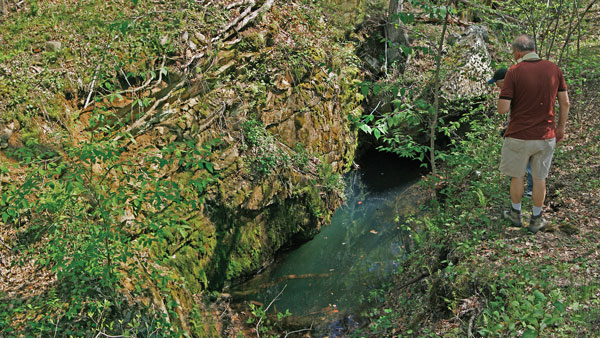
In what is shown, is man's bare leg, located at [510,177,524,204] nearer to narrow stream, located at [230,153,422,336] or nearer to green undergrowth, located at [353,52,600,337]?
green undergrowth, located at [353,52,600,337]

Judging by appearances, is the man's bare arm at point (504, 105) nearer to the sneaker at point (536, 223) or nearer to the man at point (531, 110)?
the man at point (531, 110)

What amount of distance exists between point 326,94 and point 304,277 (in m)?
3.54

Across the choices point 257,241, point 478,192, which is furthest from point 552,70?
point 257,241

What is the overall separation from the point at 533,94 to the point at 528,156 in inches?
25.9

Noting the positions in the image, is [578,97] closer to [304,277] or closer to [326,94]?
[326,94]

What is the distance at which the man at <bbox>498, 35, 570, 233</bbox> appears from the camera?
3879 millimetres

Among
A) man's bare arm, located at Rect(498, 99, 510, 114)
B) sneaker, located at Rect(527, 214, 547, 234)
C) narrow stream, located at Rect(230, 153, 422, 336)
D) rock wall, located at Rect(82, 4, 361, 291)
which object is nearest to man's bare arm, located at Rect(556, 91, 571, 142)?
man's bare arm, located at Rect(498, 99, 510, 114)

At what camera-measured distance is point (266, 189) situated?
632cm

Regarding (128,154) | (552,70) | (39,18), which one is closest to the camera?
(552,70)

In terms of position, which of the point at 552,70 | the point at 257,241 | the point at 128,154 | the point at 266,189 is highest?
the point at 552,70

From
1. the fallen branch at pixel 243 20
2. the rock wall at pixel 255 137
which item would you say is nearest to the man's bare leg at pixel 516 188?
the rock wall at pixel 255 137

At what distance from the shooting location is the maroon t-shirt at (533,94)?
387cm

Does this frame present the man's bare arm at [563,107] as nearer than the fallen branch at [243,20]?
Yes

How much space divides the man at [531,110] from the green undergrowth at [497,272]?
60 centimetres
